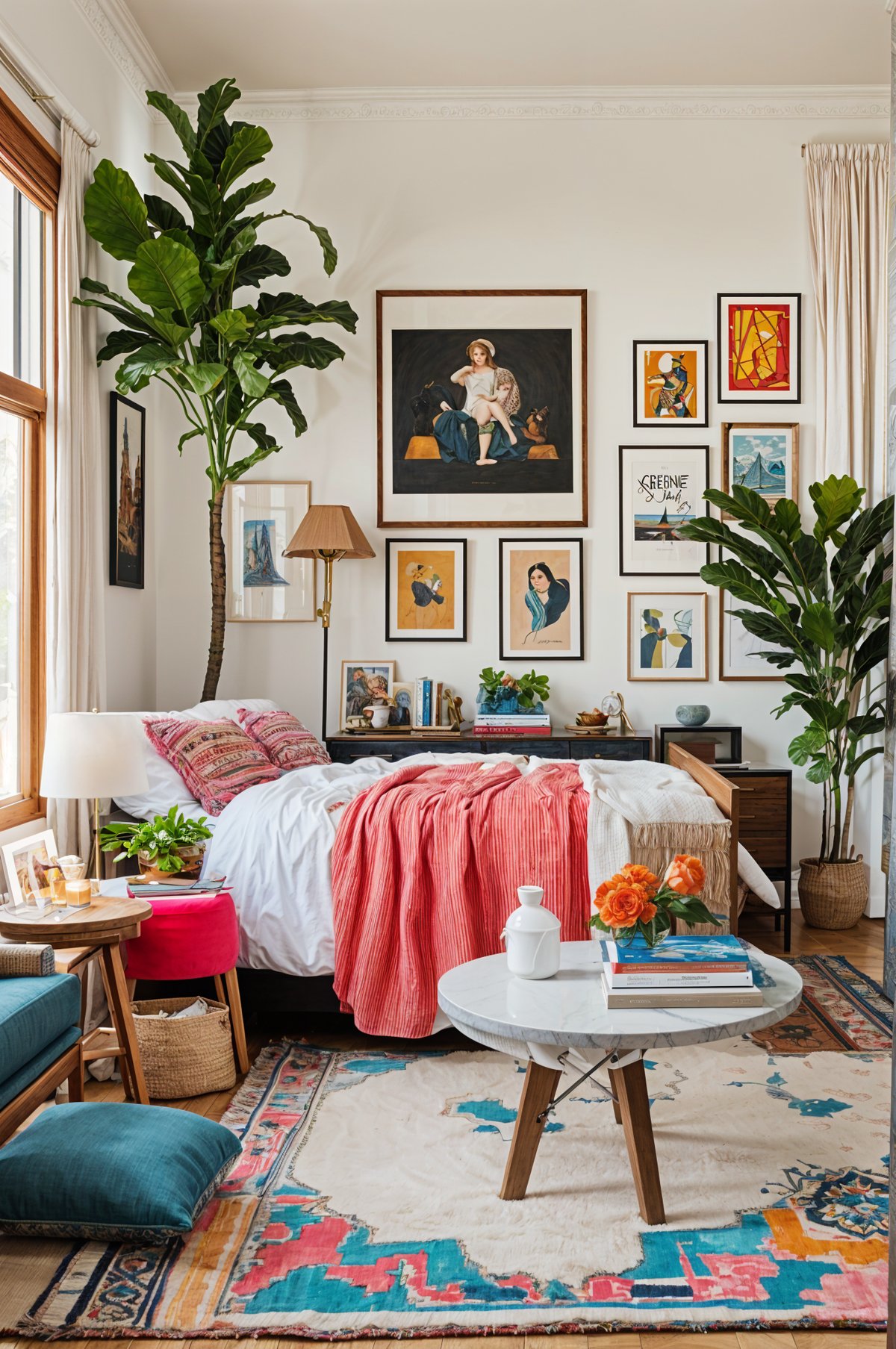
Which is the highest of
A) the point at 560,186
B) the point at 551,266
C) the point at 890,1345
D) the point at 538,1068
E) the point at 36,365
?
the point at 560,186

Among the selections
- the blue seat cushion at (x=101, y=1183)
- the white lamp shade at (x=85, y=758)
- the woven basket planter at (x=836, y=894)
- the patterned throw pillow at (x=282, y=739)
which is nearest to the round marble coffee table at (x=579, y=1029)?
the blue seat cushion at (x=101, y=1183)

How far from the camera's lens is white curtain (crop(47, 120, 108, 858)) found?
3797mm

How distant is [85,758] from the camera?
119 inches

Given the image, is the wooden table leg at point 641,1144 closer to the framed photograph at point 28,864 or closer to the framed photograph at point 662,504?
the framed photograph at point 28,864

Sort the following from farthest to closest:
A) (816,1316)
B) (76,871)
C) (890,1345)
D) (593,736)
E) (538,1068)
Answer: (593,736)
(76,871)
(538,1068)
(816,1316)
(890,1345)

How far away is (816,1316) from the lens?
204 cm

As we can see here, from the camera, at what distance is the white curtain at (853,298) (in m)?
5.35

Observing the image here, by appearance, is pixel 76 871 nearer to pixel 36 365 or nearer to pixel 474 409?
pixel 36 365

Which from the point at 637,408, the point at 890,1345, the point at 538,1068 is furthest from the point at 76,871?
the point at 637,408

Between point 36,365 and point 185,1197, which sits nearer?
point 185,1197

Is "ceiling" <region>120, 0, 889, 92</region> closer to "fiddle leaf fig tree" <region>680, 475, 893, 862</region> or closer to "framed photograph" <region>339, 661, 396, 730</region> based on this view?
"fiddle leaf fig tree" <region>680, 475, 893, 862</region>

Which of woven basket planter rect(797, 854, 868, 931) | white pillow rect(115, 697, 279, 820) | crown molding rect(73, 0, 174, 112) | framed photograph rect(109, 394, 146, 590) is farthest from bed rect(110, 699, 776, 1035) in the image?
crown molding rect(73, 0, 174, 112)

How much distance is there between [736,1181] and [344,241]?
4690mm

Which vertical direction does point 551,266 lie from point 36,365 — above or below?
above
